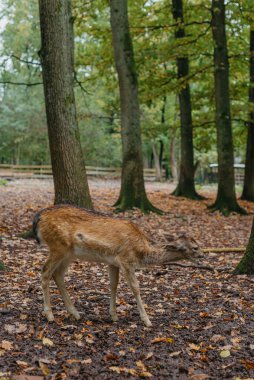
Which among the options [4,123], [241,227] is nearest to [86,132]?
[4,123]

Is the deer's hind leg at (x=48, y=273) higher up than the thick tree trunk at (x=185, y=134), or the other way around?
the thick tree trunk at (x=185, y=134)

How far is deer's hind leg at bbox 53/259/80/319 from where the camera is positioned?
219 inches

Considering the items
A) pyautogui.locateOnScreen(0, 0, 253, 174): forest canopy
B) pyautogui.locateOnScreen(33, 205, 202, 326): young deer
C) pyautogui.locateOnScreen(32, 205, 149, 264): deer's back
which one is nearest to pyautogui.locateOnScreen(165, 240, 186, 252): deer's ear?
pyautogui.locateOnScreen(33, 205, 202, 326): young deer

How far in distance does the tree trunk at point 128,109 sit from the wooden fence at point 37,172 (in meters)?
21.6

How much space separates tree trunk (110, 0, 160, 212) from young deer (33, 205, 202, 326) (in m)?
8.10

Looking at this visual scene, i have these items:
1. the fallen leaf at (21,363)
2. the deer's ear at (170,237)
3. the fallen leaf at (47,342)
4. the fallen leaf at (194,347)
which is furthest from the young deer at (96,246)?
the fallen leaf at (21,363)

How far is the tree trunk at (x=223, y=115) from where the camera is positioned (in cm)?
1538

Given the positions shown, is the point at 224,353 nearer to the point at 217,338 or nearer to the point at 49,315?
the point at 217,338

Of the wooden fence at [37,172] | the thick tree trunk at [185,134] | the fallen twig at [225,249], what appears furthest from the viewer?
the wooden fence at [37,172]

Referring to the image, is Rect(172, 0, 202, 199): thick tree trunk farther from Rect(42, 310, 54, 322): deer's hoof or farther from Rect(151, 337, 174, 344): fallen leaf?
Rect(151, 337, 174, 344): fallen leaf

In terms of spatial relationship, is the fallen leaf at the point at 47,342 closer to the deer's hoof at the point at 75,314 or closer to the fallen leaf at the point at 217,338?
the deer's hoof at the point at 75,314

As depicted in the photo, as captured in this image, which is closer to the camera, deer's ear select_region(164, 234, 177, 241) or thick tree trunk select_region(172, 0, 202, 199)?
deer's ear select_region(164, 234, 177, 241)

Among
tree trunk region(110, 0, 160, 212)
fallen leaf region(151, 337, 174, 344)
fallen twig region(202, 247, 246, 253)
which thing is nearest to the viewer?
fallen leaf region(151, 337, 174, 344)

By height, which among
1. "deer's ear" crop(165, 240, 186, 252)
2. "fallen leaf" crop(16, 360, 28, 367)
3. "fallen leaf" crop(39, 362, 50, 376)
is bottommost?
"fallen leaf" crop(39, 362, 50, 376)
